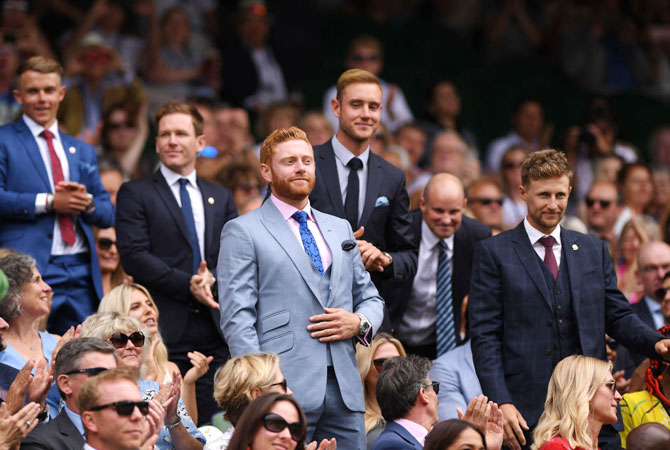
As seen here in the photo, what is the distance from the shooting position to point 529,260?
6.10 metres

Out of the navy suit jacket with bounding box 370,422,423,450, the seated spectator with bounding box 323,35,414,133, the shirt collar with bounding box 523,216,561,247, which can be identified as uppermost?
the seated spectator with bounding box 323,35,414,133

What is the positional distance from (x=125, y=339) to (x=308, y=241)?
3.74ft

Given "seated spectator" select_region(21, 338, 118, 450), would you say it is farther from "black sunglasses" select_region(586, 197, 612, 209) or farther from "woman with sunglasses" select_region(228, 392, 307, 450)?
"black sunglasses" select_region(586, 197, 612, 209)

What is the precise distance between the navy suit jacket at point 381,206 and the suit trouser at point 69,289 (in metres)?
1.69

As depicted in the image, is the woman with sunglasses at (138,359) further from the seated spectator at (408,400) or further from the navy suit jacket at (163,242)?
the seated spectator at (408,400)

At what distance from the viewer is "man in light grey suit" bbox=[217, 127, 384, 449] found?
17.5 feet

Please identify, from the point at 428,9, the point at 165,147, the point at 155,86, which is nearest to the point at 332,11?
the point at 428,9

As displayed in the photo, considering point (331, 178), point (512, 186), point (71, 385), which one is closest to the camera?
point (71, 385)

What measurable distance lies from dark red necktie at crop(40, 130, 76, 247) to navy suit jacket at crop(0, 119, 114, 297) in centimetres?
5

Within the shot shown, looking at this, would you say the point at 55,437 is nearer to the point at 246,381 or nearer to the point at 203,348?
the point at 246,381

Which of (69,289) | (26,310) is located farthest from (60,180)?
(26,310)

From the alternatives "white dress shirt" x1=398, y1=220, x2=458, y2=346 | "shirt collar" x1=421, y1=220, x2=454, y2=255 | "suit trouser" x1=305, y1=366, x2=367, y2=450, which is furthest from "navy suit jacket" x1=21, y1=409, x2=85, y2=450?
"shirt collar" x1=421, y1=220, x2=454, y2=255

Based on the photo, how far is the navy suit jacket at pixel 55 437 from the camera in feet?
16.4

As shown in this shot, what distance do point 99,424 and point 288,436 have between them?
80cm
